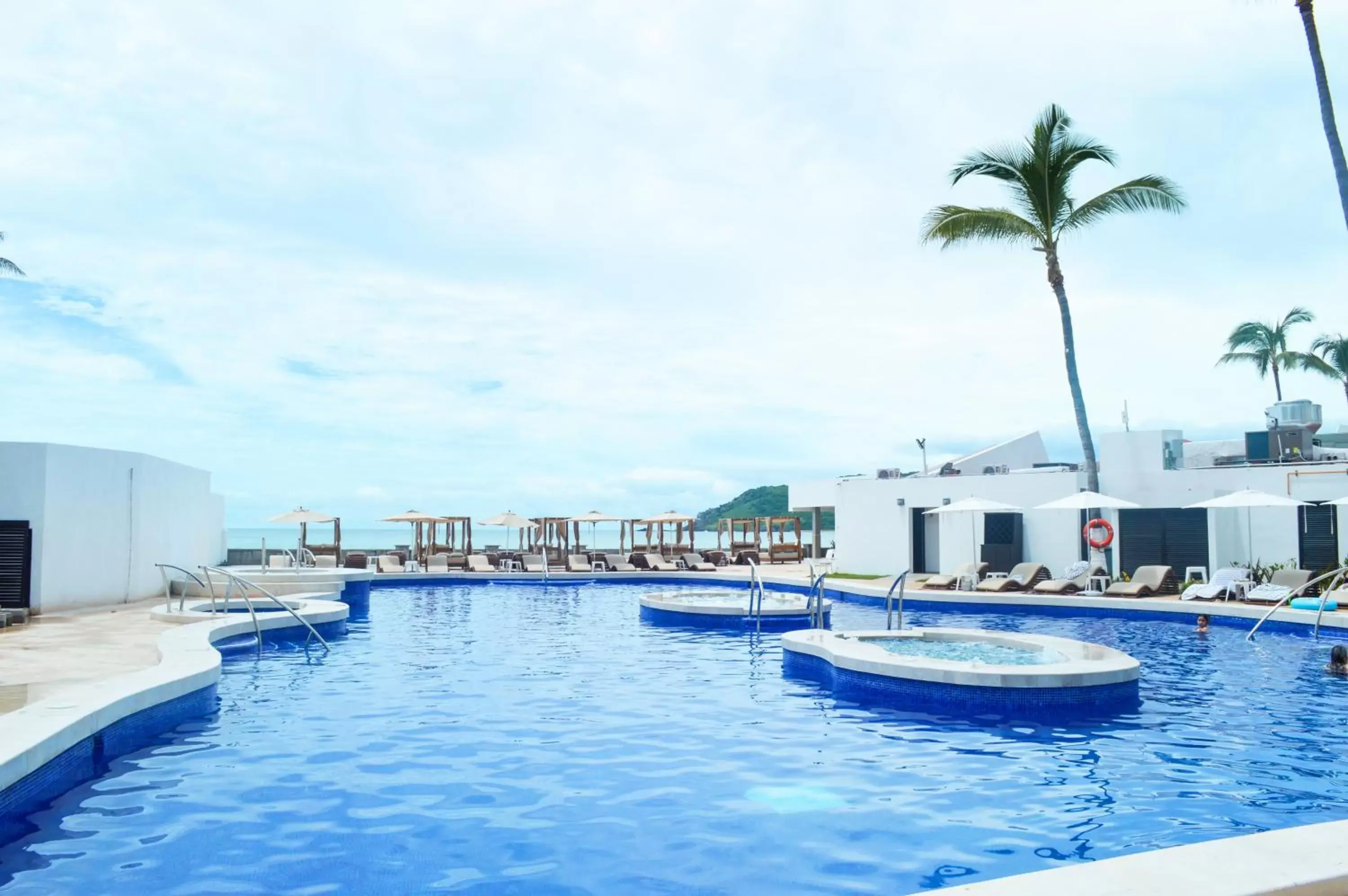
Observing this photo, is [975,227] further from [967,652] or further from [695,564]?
[695,564]

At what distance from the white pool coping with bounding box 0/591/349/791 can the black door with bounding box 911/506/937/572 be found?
17486 millimetres

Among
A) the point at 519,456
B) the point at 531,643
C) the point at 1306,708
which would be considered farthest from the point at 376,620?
the point at 519,456

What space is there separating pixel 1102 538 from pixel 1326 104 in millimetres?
9107

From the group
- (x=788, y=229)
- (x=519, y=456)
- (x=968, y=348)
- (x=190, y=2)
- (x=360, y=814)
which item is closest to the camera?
(x=360, y=814)

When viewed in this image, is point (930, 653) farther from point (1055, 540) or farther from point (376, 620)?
point (1055, 540)

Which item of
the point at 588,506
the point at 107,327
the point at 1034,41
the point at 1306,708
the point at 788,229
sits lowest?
the point at 1306,708

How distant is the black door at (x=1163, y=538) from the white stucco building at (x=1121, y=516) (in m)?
0.02

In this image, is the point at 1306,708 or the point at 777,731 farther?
the point at 1306,708

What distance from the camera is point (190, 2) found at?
12.3m

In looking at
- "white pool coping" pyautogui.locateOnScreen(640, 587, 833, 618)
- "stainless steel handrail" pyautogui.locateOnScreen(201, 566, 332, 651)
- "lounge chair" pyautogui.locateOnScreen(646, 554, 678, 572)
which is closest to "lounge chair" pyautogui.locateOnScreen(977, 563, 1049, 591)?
"white pool coping" pyautogui.locateOnScreen(640, 587, 833, 618)

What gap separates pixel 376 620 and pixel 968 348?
16.3 m

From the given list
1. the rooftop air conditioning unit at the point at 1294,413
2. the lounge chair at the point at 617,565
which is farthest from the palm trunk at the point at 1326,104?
the lounge chair at the point at 617,565

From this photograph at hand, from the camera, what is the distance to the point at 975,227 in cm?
1986

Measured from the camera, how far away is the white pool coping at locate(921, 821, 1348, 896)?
2.86 meters
